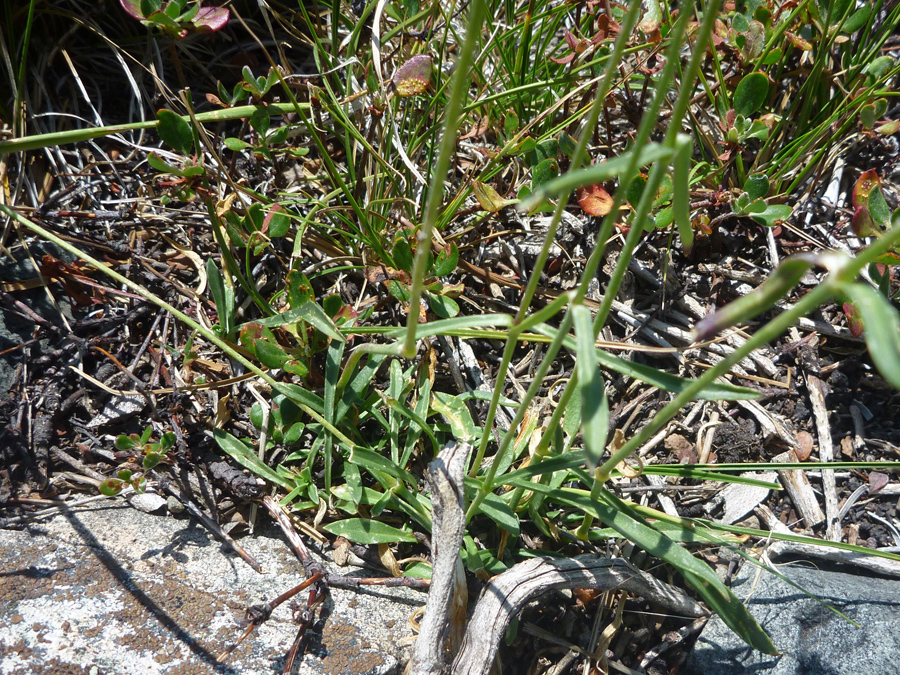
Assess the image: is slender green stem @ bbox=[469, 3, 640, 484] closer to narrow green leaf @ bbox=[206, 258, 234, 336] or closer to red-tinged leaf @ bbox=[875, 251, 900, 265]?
narrow green leaf @ bbox=[206, 258, 234, 336]

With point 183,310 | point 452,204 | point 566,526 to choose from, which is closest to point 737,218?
point 452,204

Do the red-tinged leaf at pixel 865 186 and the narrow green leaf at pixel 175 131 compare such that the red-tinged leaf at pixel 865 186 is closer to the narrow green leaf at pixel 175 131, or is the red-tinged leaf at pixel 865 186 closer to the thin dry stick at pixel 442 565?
the thin dry stick at pixel 442 565

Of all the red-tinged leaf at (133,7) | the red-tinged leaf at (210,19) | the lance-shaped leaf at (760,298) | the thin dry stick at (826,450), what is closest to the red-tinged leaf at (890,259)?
the thin dry stick at (826,450)

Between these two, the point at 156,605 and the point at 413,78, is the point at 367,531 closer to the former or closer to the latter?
the point at 156,605

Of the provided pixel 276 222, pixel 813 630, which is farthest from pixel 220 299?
pixel 813 630

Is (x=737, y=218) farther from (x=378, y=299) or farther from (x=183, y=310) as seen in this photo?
(x=183, y=310)
